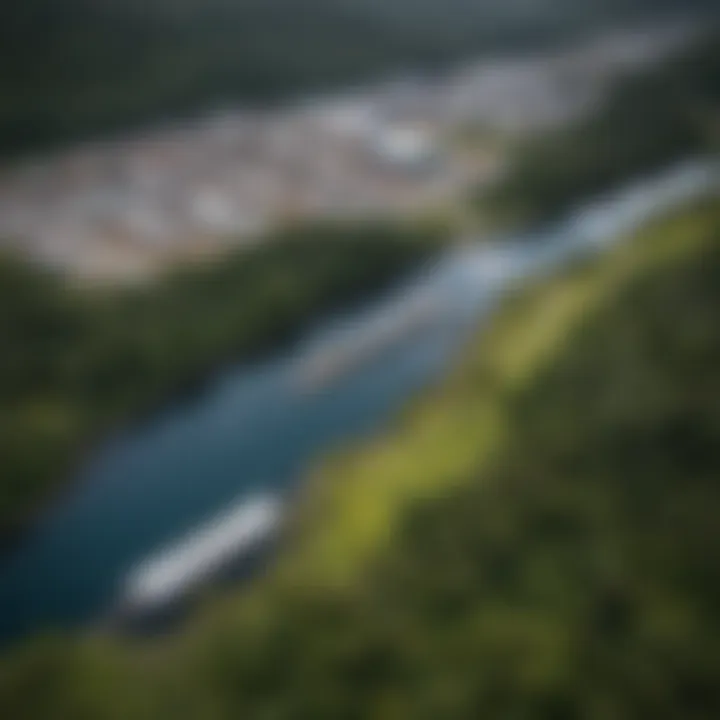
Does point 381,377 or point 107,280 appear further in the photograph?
point 107,280

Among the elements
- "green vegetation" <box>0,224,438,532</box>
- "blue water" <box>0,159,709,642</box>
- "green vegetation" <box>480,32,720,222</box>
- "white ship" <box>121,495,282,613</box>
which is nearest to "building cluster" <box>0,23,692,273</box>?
"green vegetation" <box>480,32,720,222</box>

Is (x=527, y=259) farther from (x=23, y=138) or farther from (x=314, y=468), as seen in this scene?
(x=23, y=138)

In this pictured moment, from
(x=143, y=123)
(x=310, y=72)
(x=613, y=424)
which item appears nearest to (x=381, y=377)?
(x=613, y=424)

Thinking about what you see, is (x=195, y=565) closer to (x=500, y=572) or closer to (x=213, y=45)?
(x=500, y=572)

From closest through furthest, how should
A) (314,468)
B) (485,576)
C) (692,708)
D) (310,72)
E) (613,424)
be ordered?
(692,708) → (485,576) → (314,468) → (613,424) → (310,72)

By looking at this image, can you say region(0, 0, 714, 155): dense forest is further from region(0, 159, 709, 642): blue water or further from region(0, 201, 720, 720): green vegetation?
region(0, 201, 720, 720): green vegetation

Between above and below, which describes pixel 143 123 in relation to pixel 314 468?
above

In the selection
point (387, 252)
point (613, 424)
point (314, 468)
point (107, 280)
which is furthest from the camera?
point (387, 252)
